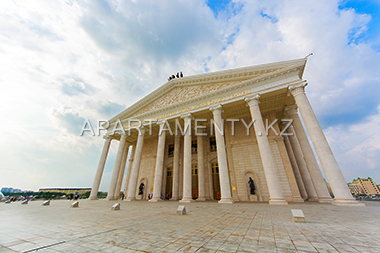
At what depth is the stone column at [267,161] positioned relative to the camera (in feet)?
35.7

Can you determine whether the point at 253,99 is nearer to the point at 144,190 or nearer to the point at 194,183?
the point at 194,183

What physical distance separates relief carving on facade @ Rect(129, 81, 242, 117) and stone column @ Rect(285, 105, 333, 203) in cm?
702

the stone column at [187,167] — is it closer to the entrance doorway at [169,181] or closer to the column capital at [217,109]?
the column capital at [217,109]

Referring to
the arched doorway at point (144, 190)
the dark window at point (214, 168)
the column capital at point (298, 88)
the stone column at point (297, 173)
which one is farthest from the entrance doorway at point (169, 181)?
the column capital at point (298, 88)

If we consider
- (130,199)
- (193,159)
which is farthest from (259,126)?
(130,199)

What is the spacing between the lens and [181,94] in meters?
18.7

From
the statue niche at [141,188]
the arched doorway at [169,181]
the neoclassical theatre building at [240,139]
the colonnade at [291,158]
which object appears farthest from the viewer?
the arched doorway at [169,181]

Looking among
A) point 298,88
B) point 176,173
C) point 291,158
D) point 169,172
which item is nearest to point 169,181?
point 169,172

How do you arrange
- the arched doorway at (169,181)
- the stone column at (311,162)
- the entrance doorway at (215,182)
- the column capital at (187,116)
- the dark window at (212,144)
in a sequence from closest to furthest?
the stone column at (311,162) → the column capital at (187,116) → the entrance doorway at (215,182) → the dark window at (212,144) → the arched doorway at (169,181)

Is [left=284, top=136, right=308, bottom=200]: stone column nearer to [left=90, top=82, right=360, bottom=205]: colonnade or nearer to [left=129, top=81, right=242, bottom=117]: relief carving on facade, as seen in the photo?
[left=90, top=82, right=360, bottom=205]: colonnade

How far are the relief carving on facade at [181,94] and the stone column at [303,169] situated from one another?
9814 millimetres

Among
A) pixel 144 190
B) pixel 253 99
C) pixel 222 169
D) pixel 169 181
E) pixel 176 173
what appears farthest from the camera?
pixel 169 181

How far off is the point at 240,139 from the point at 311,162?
22.1 feet

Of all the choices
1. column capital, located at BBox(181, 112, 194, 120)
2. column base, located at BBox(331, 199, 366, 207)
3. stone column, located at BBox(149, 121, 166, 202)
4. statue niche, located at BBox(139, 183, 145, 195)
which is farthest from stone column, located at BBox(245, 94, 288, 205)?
statue niche, located at BBox(139, 183, 145, 195)
